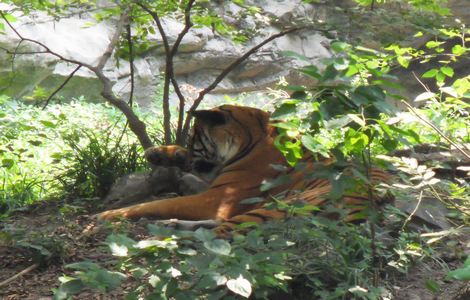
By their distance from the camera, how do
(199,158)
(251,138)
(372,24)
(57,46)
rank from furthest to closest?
(57,46), (199,158), (251,138), (372,24)

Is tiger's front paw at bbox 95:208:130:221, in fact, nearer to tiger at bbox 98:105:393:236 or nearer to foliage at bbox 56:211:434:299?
tiger at bbox 98:105:393:236

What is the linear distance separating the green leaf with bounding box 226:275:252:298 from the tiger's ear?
2952mm

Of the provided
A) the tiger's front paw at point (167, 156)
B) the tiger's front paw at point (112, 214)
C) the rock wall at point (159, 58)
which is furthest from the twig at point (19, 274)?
the rock wall at point (159, 58)

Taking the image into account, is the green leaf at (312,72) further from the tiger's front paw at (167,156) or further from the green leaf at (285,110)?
the tiger's front paw at (167,156)

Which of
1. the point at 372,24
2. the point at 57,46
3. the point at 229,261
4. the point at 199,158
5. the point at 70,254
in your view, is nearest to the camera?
the point at 229,261

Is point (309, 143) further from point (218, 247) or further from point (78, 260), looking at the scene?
point (78, 260)

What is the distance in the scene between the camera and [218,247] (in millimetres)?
2342

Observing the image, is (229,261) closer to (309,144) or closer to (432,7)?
(309,144)

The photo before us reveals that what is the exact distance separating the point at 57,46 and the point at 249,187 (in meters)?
7.56

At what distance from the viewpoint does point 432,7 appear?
181 inches

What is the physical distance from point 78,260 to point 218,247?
1.46 meters

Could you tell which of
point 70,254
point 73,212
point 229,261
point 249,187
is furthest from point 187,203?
point 229,261

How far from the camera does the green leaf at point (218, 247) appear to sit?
231 cm

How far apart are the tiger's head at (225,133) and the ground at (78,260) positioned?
3.23ft
